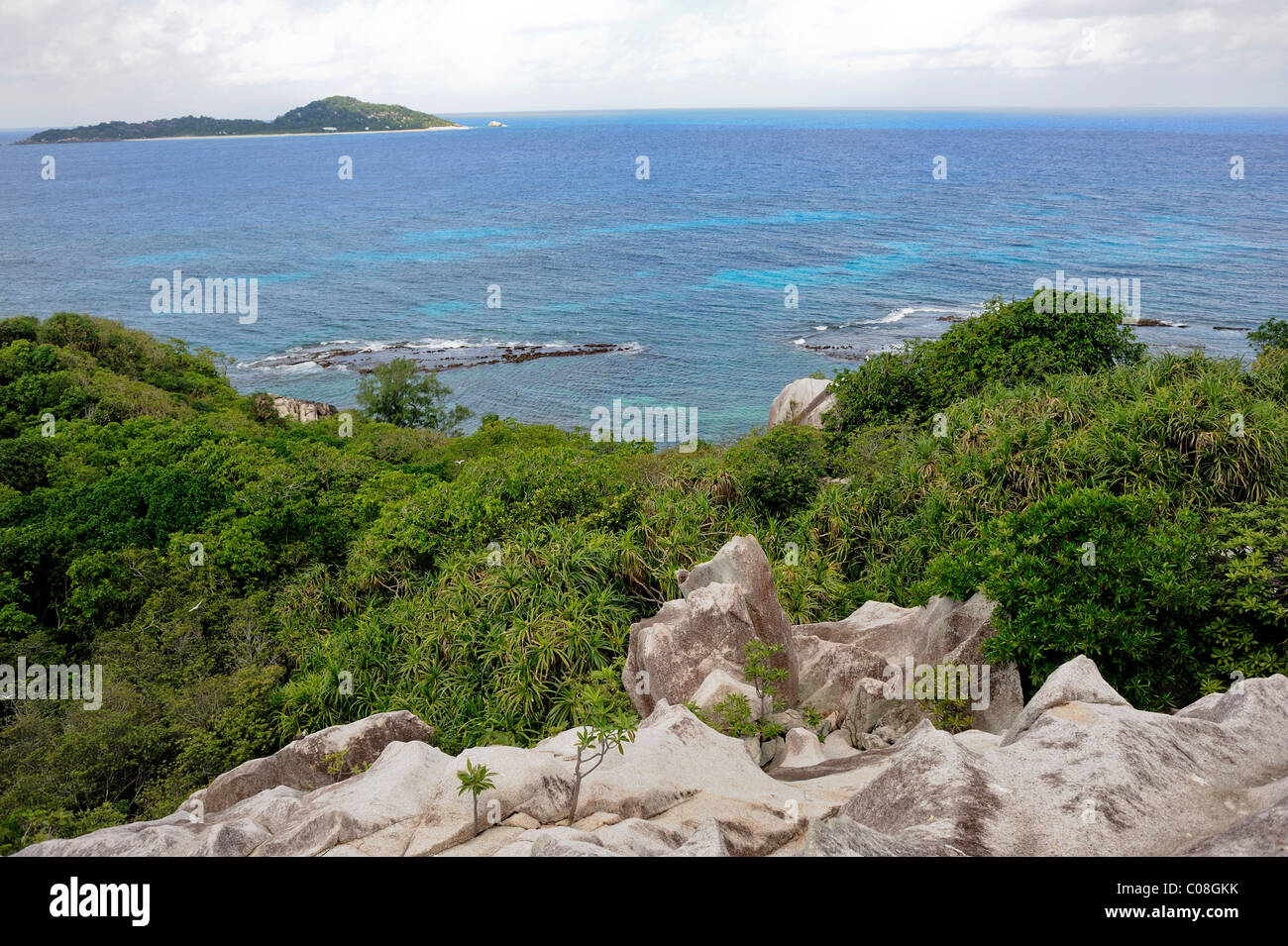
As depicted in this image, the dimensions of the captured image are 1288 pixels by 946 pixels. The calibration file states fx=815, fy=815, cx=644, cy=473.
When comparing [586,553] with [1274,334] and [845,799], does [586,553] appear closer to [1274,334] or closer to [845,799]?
[845,799]

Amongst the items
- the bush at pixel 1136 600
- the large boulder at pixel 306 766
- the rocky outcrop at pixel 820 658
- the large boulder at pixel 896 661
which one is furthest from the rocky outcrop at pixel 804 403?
the large boulder at pixel 306 766

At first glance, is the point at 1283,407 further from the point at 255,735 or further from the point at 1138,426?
the point at 255,735

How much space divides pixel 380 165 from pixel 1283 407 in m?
193

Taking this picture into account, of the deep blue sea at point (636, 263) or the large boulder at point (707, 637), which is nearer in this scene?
the large boulder at point (707, 637)

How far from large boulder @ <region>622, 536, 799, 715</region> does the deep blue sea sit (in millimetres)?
30069

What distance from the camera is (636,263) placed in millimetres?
79812

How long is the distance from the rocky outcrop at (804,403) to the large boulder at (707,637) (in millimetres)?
17601

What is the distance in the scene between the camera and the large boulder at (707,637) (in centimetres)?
1077

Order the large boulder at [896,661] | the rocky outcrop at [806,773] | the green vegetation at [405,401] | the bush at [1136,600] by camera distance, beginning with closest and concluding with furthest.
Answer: the rocky outcrop at [806,773], the bush at [1136,600], the large boulder at [896,661], the green vegetation at [405,401]

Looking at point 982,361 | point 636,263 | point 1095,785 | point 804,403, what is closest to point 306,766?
point 1095,785

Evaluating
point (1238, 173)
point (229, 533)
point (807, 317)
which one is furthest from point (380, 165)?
point (229, 533)

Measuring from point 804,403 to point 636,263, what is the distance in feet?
174

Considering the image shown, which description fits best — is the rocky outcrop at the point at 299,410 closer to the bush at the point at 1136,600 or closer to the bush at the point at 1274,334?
the bush at the point at 1136,600
